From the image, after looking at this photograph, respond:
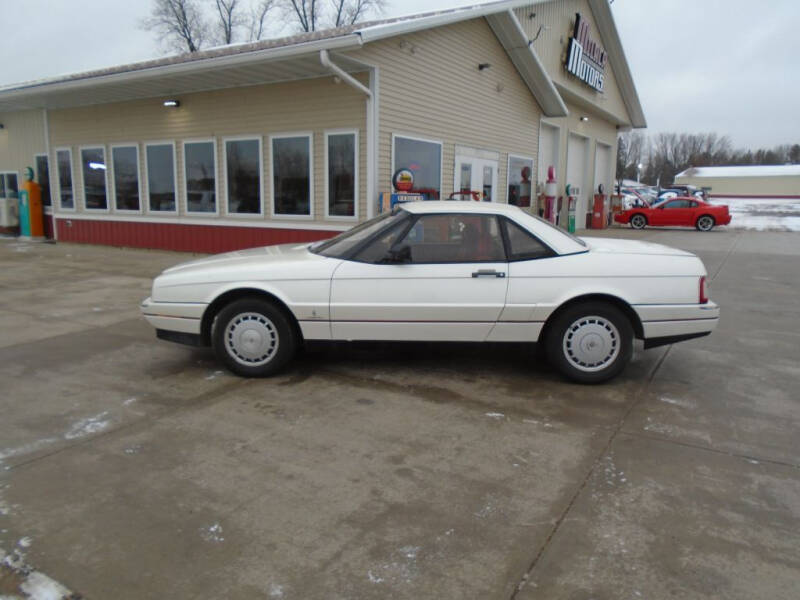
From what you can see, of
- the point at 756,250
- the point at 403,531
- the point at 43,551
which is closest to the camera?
the point at 43,551

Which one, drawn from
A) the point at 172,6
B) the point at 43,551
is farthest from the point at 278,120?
the point at 172,6

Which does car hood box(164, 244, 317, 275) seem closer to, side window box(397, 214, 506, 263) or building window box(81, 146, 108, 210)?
side window box(397, 214, 506, 263)

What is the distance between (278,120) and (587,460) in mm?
9555

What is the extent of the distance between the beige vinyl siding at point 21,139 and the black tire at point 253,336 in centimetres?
1432

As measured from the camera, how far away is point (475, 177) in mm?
13625

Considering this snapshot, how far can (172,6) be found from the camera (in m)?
43.5

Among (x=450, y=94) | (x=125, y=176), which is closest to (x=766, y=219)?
(x=450, y=94)

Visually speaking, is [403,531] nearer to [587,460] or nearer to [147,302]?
[587,460]

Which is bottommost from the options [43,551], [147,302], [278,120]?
[43,551]

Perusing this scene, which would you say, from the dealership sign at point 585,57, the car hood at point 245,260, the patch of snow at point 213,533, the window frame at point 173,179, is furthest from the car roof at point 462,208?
the dealership sign at point 585,57

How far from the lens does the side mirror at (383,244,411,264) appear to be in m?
4.77

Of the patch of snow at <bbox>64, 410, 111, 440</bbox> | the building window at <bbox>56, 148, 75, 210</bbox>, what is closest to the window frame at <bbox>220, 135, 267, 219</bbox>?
the building window at <bbox>56, 148, 75, 210</bbox>

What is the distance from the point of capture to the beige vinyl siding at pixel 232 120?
34.9ft

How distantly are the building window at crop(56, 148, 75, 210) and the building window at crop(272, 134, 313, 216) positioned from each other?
6.93 metres
